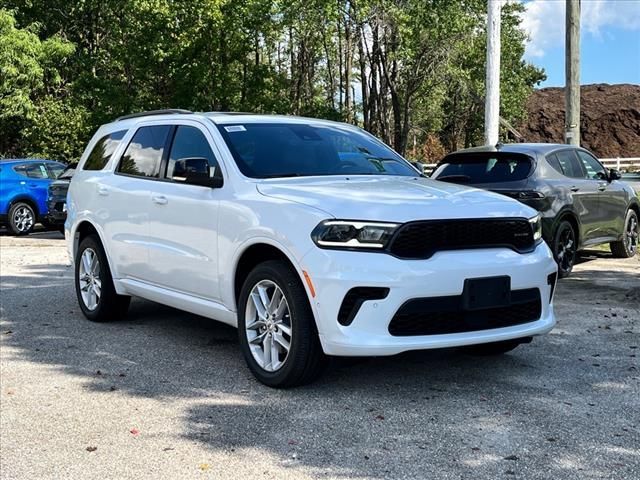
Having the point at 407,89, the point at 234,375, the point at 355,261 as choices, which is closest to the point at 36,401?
the point at 234,375

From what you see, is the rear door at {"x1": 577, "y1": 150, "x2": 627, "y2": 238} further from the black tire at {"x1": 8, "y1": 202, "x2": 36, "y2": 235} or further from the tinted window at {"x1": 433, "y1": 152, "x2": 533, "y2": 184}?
the black tire at {"x1": 8, "y1": 202, "x2": 36, "y2": 235}

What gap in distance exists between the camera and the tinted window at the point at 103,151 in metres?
7.15

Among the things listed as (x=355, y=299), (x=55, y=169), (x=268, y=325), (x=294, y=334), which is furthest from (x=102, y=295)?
(x=55, y=169)

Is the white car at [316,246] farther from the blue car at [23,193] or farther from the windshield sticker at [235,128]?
the blue car at [23,193]

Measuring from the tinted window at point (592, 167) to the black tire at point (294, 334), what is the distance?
21.1ft

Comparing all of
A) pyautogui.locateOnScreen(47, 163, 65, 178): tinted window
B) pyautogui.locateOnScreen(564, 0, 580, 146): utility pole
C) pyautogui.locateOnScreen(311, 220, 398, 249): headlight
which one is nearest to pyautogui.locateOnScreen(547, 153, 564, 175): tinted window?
pyautogui.locateOnScreen(564, 0, 580, 146): utility pole

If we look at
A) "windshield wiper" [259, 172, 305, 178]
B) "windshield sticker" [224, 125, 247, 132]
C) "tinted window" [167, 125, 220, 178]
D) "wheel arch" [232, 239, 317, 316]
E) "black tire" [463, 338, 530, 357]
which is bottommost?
"black tire" [463, 338, 530, 357]

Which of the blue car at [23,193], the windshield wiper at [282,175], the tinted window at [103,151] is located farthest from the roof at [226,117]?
the blue car at [23,193]

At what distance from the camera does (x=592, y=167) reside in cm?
1017

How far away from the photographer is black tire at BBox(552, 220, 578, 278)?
9013mm

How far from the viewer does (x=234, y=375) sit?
524 cm

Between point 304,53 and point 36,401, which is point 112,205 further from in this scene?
point 304,53

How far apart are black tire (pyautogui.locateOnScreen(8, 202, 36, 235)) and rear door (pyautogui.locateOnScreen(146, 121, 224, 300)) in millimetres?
12426

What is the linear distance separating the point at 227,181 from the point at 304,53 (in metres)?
34.0
